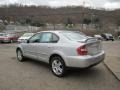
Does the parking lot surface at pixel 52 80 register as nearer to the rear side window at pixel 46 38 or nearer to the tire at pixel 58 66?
the tire at pixel 58 66

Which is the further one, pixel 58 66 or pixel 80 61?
pixel 58 66

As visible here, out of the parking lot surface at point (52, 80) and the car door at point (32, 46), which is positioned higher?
the car door at point (32, 46)

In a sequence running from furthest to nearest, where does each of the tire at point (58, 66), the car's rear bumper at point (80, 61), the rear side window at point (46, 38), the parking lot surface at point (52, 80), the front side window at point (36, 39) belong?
the front side window at point (36, 39) < the rear side window at point (46, 38) < the tire at point (58, 66) < the car's rear bumper at point (80, 61) < the parking lot surface at point (52, 80)

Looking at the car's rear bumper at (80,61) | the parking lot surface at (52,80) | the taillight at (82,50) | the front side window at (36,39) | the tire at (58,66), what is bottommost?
the parking lot surface at (52,80)

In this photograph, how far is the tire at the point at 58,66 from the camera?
5609mm

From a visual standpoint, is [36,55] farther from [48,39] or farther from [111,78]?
[111,78]

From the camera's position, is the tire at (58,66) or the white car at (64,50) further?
the tire at (58,66)

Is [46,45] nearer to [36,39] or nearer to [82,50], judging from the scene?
[36,39]

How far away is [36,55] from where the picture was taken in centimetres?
689

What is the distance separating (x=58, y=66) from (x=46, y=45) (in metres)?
0.95

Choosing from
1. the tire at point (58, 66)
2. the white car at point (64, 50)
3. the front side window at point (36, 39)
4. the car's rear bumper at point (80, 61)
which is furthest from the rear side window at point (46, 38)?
the car's rear bumper at point (80, 61)

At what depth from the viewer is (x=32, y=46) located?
7.12 meters

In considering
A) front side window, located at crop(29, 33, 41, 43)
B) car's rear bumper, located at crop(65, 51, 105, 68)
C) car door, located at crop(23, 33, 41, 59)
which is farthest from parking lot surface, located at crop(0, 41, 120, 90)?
front side window, located at crop(29, 33, 41, 43)

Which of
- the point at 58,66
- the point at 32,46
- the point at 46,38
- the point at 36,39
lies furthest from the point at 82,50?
the point at 32,46
